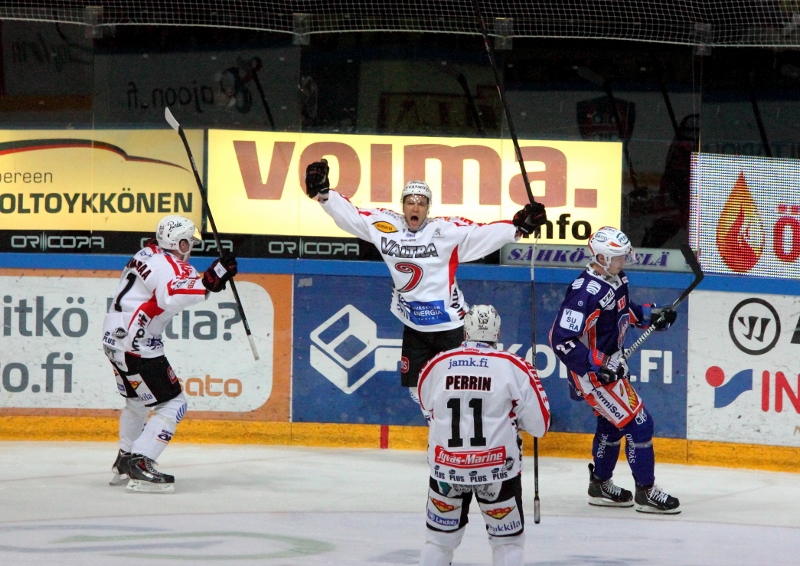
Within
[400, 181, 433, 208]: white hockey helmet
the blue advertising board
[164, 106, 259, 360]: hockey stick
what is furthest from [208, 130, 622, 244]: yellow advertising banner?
[400, 181, 433, 208]: white hockey helmet

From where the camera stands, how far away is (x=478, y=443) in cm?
432

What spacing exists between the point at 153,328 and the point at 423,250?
1460 mm

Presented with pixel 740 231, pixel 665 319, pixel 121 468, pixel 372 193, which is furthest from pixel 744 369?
pixel 121 468

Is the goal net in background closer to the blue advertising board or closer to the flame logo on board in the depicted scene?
the flame logo on board

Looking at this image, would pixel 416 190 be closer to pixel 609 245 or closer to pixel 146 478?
pixel 609 245

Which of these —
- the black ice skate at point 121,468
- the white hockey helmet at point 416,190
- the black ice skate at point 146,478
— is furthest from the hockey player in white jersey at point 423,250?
the black ice skate at point 121,468

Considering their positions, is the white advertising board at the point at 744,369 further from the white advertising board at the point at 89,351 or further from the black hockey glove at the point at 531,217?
the white advertising board at the point at 89,351

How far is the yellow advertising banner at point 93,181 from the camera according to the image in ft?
27.6

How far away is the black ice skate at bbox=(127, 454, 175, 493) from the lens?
255 inches

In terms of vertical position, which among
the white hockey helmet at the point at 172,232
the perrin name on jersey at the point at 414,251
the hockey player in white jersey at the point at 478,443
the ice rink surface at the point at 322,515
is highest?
the white hockey helmet at the point at 172,232

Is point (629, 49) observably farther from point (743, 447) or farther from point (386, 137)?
point (743, 447)

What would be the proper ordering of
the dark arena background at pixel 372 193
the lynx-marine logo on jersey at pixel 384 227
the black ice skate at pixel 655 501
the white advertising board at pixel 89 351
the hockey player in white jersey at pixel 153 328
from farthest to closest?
the white advertising board at pixel 89 351, the dark arena background at pixel 372 193, the lynx-marine logo on jersey at pixel 384 227, the hockey player in white jersey at pixel 153 328, the black ice skate at pixel 655 501

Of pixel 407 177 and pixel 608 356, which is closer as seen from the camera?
pixel 608 356

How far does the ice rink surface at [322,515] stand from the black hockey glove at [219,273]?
1.01 m
